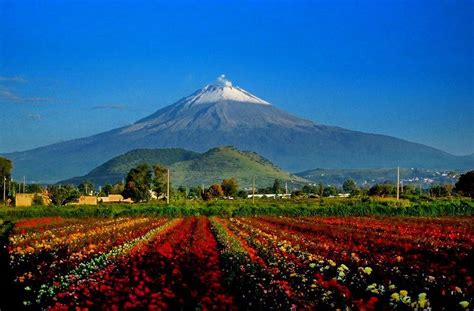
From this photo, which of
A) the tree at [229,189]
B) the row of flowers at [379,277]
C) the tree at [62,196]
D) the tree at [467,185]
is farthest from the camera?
the tree at [229,189]

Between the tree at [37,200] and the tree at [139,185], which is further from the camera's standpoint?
the tree at [139,185]

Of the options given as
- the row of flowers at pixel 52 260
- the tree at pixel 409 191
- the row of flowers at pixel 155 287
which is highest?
the tree at pixel 409 191

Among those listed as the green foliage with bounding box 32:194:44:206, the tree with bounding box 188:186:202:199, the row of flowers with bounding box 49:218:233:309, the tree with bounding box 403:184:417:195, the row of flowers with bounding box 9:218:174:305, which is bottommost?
the row of flowers with bounding box 9:218:174:305

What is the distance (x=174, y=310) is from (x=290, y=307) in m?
1.56

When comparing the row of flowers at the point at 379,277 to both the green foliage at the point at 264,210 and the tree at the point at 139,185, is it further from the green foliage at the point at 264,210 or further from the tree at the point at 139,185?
the tree at the point at 139,185

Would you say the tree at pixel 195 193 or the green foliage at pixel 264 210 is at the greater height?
the tree at pixel 195 193

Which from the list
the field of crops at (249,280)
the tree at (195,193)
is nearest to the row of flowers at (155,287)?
the field of crops at (249,280)

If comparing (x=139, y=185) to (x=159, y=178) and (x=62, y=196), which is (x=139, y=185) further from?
(x=62, y=196)

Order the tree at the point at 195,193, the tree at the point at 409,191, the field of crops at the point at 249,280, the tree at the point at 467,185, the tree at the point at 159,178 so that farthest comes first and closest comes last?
the tree at the point at 195,193 < the tree at the point at 409,191 < the tree at the point at 467,185 < the tree at the point at 159,178 < the field of crops at the point at 249,280

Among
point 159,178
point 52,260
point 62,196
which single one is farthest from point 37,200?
point 52,260

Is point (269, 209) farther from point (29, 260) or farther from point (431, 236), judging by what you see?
point (29, 260)

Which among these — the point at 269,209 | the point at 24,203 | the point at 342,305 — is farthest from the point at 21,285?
the point at 24,203

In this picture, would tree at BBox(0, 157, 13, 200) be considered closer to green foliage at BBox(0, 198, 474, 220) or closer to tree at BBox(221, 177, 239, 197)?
tree at BBox(221, 177, 239, 197)

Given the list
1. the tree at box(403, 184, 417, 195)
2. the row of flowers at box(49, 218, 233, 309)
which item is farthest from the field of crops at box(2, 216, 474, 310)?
the tree at box(403, 184, 417, 195)
